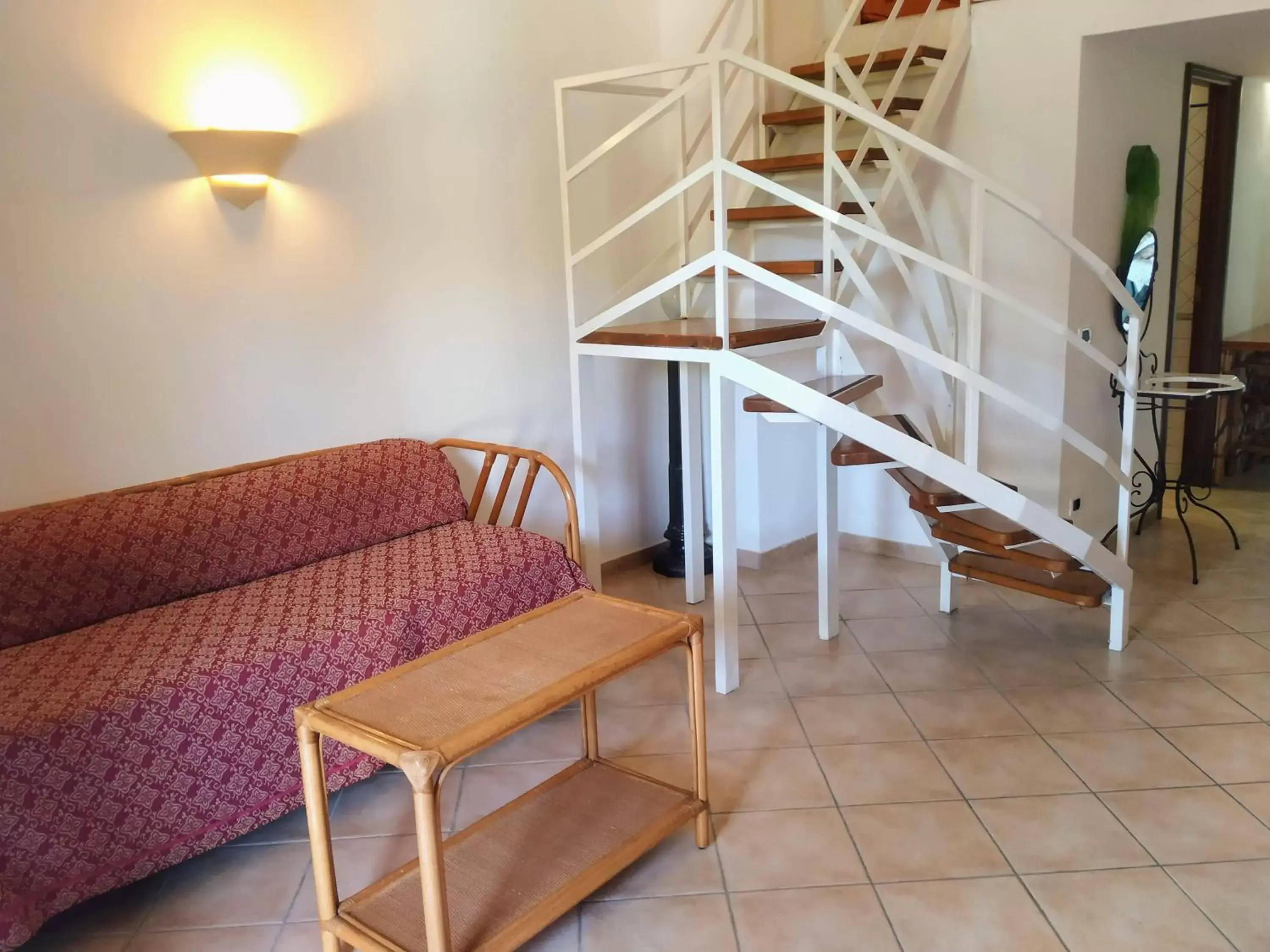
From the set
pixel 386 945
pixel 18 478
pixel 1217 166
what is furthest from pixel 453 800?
pixel 1217 166

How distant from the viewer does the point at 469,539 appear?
10.5ft

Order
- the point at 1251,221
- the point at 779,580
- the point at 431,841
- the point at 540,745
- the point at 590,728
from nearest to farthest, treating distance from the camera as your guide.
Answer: the point at 431,841, the point at 590,728, the point at 540,745, the point at 779,580, the point at 1251,221

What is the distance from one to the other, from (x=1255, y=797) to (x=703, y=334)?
1.94m

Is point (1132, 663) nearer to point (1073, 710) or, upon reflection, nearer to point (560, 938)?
point (1073, 710)

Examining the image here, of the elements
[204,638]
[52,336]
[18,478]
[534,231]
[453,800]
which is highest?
[534,231]

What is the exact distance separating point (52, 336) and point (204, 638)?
1.00m

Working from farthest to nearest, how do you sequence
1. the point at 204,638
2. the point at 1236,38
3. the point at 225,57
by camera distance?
the point at 1236,38 < the point at 225,57 < the point at 204,638

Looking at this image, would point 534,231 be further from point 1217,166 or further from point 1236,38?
point 1217,166

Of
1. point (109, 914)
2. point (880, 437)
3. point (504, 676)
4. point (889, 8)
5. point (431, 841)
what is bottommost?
point (109, 914)

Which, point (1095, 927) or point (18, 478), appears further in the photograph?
point (18, 478)

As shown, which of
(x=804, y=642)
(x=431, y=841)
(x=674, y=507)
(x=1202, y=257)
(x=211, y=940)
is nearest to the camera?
(x=431, y=841)

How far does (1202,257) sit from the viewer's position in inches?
202

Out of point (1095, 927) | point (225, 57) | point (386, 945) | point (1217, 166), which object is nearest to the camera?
point (386, 945)

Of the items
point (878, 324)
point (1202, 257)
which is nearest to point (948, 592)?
point (878, 324)
